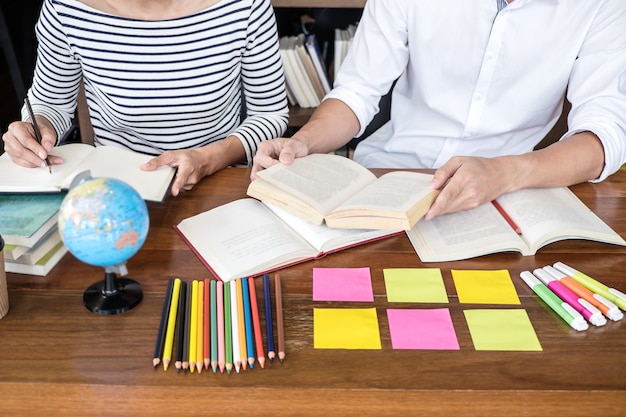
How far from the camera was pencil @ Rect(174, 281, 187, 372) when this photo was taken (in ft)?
2.64

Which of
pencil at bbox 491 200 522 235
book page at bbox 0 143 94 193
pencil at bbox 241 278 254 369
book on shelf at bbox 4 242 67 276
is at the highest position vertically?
pencil at bbox 241 278 254 369

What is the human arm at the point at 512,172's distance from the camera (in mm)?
1149

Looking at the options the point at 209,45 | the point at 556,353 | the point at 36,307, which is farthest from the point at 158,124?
the point at 556,353

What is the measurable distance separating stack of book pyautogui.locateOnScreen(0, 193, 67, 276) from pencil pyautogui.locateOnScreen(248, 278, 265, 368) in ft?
1.06

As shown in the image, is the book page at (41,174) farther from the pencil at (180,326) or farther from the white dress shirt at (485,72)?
the white dress shirt at (485,72)

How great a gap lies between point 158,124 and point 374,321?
0.89m

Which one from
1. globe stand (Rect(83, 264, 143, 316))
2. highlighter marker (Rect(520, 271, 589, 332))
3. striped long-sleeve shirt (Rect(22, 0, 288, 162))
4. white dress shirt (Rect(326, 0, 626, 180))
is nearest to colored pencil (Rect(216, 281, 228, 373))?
globe stand (Rect(83, 264, 143, 316))

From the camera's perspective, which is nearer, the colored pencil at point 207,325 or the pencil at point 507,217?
the colored pencil at point 207,325

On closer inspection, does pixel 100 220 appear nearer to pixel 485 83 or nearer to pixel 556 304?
pixel 556 304

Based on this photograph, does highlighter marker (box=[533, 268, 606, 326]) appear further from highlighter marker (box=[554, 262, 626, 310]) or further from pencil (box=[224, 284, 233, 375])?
pencil (box=[224, 284, 233, 375])

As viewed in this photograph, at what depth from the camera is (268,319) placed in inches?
34.6

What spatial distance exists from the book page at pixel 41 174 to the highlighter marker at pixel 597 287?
2.80ft

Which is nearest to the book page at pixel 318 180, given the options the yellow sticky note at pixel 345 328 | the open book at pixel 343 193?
the open book at pixel 343 193

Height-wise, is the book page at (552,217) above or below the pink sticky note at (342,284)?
above
